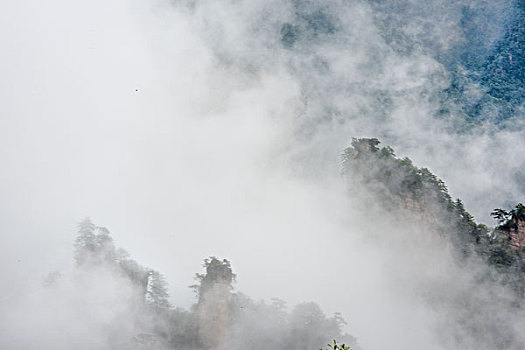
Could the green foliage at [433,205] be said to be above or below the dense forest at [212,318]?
above

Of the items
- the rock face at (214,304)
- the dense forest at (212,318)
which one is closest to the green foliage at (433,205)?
the dense forest at (212,318)

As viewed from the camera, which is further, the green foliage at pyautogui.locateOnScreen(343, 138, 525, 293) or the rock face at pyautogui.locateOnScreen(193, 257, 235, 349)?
the green foliage at pyautogui.locateOnScreen(343, 138, 525, 293)

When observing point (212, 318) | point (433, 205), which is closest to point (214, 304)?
point (212, 318)

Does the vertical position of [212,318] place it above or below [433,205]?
below

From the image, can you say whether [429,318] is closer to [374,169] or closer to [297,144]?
[374,169]

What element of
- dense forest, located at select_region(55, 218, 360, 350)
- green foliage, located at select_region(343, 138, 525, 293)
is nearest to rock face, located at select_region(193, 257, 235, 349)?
dense forest, located at select_region(55, 218, 360, 350)

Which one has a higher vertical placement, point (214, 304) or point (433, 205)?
point (433, 205)

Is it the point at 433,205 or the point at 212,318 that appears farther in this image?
the point at 433,205

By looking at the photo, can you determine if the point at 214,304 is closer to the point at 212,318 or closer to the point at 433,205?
the point at 212,318

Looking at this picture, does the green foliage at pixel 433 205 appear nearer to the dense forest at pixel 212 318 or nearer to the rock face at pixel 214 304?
the dense forest at pixel 212 318

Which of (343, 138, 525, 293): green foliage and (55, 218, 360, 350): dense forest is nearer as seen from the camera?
(55, 218, 360, 350): dense forest

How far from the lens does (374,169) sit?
198 feet

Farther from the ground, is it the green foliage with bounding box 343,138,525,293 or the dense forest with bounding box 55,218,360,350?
the green foliage with bounding box 343,138,525,293

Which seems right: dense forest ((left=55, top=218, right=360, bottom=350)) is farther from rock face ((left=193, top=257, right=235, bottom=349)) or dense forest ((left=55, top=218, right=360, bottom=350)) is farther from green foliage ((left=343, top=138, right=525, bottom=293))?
green foliage ((left=343, top=138, right=525, bottom=293))
